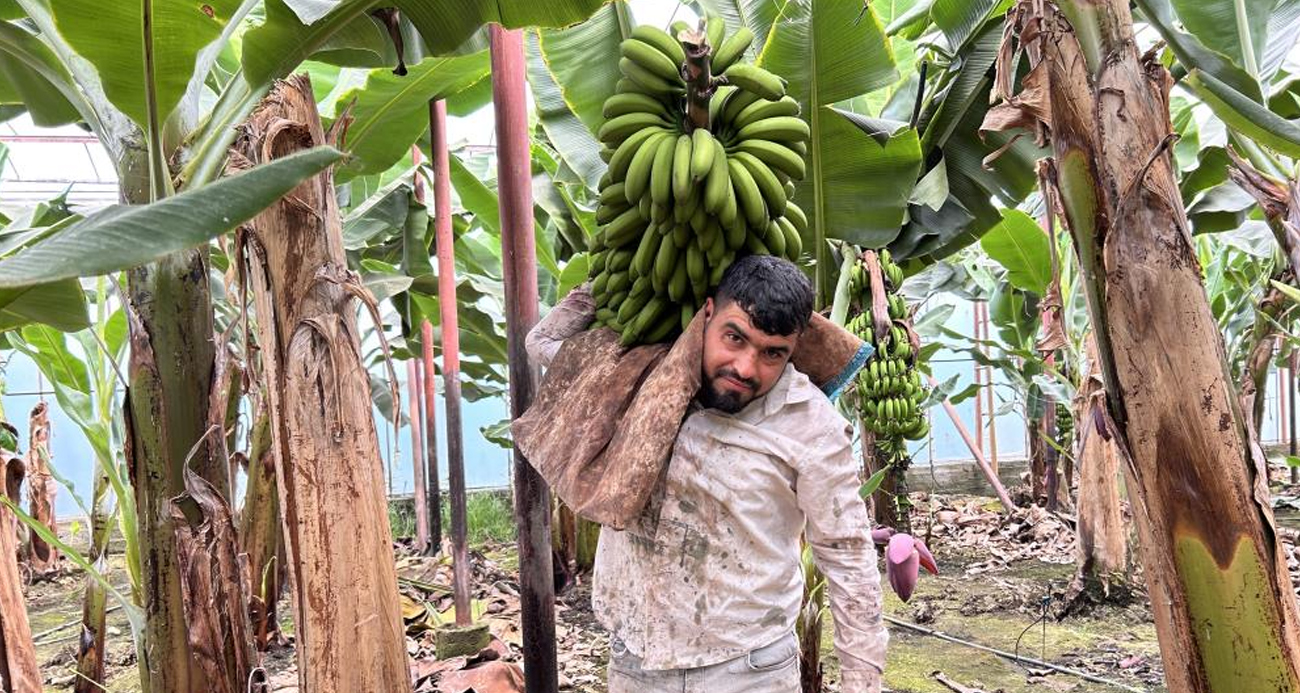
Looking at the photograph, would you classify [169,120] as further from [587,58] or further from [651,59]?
[587,58]

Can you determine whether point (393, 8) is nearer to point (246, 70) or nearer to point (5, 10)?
point (246, 70)

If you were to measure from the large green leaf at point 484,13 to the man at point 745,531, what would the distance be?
0.61 meters

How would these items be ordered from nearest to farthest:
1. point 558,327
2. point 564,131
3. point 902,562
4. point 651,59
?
point 651,59
point 558,327
point 902,562
point 564,131

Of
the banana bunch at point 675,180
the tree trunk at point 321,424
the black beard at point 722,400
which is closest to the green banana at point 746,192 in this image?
the banana bunch at point 675,180

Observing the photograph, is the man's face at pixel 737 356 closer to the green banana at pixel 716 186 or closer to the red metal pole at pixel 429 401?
the green banana at pixel 716 186

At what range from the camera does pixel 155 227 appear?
26.4 inches

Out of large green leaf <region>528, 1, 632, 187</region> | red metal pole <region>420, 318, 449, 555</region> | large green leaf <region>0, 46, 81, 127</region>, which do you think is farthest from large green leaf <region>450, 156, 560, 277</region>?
large green leaf <region>0, 46, 81, 127</region>

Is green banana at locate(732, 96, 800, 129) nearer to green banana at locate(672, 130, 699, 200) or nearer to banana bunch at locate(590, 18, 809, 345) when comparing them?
banana bunch at locate(590, 18, 809, 345)

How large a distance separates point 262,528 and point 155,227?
131 inches

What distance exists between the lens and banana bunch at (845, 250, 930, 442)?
3.00 m

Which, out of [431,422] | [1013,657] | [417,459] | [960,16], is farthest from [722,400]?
[417,459]

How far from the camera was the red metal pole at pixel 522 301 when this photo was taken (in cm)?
188

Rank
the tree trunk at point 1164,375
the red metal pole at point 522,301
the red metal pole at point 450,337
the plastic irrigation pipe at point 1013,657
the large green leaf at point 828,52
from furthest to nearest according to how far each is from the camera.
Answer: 1. the plastic irrigation pipe at point 1013,657
2. the red metal pole at point 450,337
3. the large green leaf at point 828,52
4. the red metal pole at point 522,301
5. the tree trunk at point 1164,375

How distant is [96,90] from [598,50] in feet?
4.24
